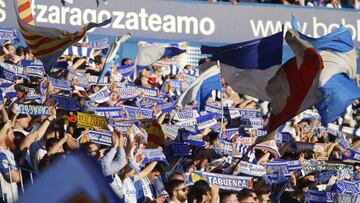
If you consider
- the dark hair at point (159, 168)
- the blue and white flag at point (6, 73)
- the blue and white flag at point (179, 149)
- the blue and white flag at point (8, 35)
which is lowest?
the dark hair at point (159, 168)

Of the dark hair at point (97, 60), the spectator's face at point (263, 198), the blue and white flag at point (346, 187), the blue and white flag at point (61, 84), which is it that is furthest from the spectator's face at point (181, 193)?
the dark hair at point (97, 60)

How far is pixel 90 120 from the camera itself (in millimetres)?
10555

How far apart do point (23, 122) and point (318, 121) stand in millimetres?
7087

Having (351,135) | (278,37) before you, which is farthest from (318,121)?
(278,37)

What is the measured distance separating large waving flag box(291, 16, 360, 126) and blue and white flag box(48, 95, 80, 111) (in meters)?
2.97

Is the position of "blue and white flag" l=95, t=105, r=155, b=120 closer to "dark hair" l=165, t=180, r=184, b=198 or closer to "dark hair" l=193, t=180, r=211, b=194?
"dark hair" l=165, t=180, r=184, b=198

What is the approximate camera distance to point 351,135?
16656 mm

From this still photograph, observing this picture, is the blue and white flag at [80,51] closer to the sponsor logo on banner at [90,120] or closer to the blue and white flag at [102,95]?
the blue and white flag at [102,95]

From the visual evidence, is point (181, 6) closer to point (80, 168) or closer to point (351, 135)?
point (351, 135)

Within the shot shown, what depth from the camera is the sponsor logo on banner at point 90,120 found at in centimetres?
1043

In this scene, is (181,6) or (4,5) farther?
(181,6)

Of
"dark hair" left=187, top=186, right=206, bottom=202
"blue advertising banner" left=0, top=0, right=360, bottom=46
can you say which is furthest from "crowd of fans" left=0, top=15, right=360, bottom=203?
"blue advertising banner" left=0, top=0, right=360, bottom=46

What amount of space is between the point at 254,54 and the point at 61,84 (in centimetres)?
238

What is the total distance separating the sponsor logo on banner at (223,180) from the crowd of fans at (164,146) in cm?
2
